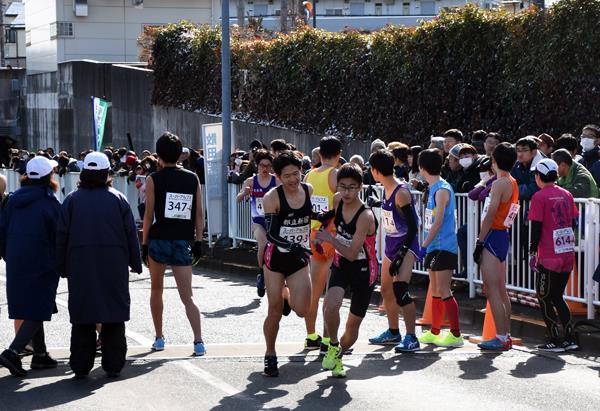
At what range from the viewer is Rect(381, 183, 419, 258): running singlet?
35.0ft

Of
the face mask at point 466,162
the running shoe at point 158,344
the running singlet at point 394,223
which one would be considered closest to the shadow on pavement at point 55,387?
the running shoe at point 158,344

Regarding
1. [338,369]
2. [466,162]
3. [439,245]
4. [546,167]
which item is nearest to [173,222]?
[338,369]

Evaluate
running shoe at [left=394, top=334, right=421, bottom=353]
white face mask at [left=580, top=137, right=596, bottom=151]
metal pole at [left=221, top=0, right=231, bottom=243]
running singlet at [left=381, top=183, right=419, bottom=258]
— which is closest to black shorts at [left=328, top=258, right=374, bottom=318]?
running singlet at [left=381, top=183, right=419, bottom=258]

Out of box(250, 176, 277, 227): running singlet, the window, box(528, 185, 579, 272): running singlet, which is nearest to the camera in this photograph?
box(528, 185, 579, 272): running singlet

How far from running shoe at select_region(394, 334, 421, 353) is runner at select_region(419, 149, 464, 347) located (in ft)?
1.72

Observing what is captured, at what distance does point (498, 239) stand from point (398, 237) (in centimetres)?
98

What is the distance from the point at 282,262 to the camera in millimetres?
9602

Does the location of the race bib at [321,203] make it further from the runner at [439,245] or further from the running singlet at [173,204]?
the running singlet at [173,204]

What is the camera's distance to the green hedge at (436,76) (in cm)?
1792

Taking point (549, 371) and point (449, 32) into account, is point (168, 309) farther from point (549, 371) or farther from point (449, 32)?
point (449, 32)

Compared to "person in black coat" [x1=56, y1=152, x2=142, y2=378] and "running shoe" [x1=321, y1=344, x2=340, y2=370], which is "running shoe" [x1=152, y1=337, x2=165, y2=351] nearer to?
"person in black coat" [x1=56, y1=152, x2=142, y2=378]

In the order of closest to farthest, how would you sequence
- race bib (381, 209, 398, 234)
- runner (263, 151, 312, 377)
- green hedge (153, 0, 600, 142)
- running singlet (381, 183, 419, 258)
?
1. runner (263, 151, 312, 377)
2. running singlet (381, 183, 419, 258)
3. race bib (381, 209, 398, 234)
4. green hedge (153, 0, 600, 142)

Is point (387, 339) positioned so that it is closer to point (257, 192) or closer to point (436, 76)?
point (257, 192)

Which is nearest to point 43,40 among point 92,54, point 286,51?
point 92,54
